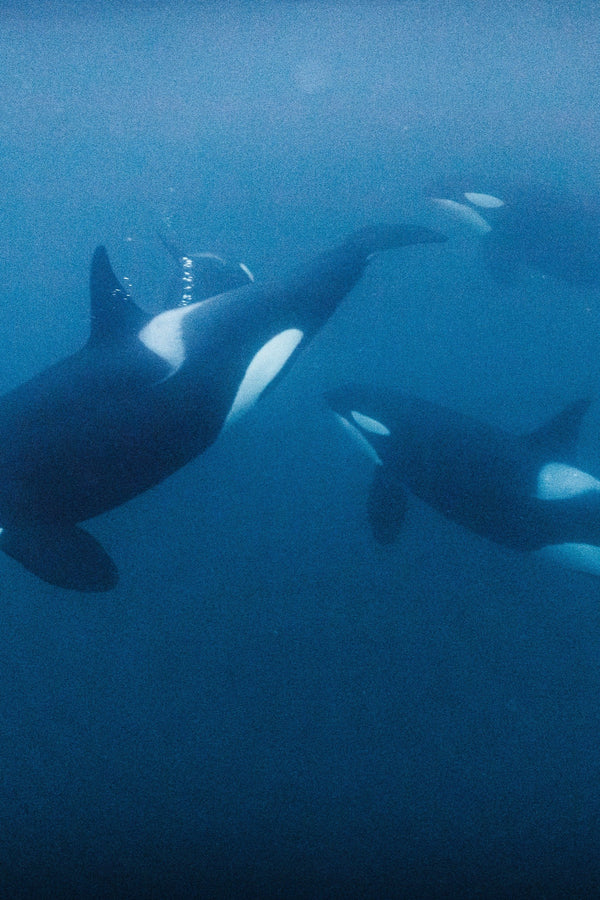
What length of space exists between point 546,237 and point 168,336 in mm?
5044

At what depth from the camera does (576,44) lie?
65.1ft

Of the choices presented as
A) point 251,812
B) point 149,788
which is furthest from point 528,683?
point 149,788

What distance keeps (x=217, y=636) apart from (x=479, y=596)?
2.46 m

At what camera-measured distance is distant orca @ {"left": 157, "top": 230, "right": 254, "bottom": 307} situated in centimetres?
590

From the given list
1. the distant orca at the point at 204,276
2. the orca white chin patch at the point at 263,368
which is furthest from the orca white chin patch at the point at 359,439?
the distant orca at the point at 204,276

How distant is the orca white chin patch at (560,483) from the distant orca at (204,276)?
339 centimetres

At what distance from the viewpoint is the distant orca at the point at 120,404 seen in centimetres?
374

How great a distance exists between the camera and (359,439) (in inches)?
214

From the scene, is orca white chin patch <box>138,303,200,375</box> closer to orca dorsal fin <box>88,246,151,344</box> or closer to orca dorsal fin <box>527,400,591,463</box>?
orca dorsal fin <box>88,246,151,344</box>

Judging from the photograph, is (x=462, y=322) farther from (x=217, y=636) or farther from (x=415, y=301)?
(x=217, y=636)

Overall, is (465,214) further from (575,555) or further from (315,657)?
(315,657)

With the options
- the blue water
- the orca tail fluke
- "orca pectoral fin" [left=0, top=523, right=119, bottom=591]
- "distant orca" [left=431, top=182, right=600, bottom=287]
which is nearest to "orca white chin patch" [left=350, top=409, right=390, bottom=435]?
the blue water

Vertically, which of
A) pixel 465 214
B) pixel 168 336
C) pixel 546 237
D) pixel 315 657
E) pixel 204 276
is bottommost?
pixel 315 657

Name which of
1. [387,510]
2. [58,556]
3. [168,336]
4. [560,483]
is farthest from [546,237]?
[58,556]
